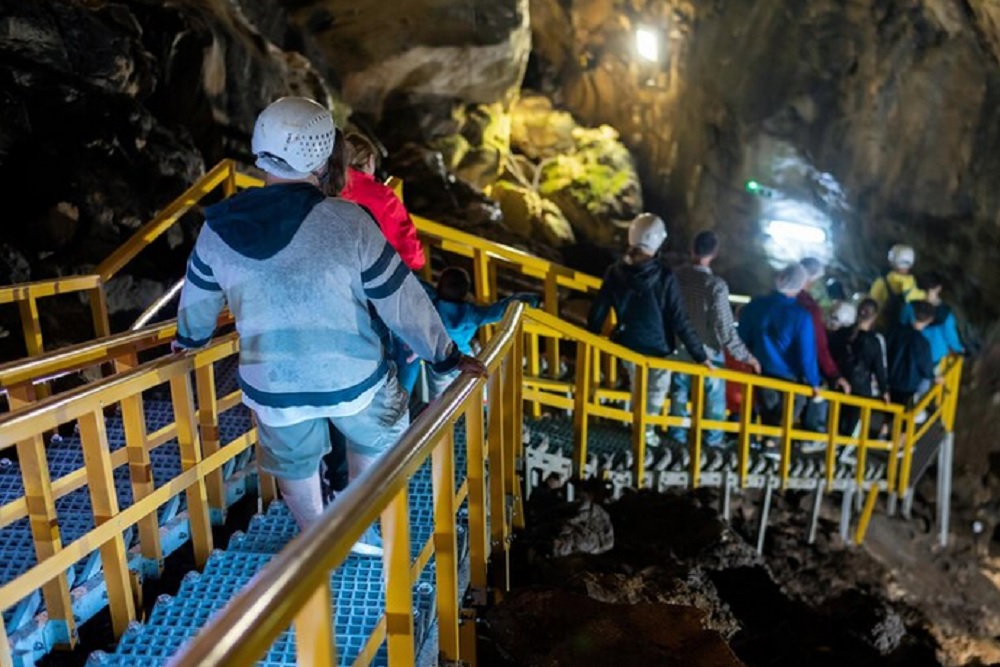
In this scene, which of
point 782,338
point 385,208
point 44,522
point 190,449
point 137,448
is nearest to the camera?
point 44,522

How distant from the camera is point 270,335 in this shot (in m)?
2.55

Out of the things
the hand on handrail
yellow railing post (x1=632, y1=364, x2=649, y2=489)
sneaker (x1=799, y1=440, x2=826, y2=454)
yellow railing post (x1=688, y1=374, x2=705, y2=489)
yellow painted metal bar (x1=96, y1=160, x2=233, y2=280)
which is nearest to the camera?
the hand on handrail

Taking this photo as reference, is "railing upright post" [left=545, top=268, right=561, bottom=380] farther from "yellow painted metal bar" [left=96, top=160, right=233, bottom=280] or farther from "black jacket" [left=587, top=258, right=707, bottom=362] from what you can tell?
"yellow painted metal bar" [left=96, top=160, right=233, bottom=280]

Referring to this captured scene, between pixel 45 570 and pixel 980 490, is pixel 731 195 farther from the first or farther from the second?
pixel 45 570

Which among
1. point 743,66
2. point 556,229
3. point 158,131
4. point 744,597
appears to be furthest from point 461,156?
point 744,597

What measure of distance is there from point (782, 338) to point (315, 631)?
5673 millimetres

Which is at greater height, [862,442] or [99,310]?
[99,310]

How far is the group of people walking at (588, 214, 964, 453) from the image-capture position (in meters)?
5.69

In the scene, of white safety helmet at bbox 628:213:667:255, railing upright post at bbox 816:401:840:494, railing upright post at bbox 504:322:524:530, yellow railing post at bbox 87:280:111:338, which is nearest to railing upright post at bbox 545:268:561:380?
white safety helmet at bbox 628:213:667:255

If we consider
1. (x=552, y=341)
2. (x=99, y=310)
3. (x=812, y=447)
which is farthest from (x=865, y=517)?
(x=99, y=310)

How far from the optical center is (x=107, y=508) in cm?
274

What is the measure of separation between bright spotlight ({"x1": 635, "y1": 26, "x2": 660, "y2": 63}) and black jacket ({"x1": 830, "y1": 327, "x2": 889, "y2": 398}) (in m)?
9.18

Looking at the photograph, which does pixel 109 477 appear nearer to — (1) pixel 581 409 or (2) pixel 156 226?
(2) pixel 156 226

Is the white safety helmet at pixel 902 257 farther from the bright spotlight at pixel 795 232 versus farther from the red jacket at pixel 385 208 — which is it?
the red jacket at pixel 385 208
